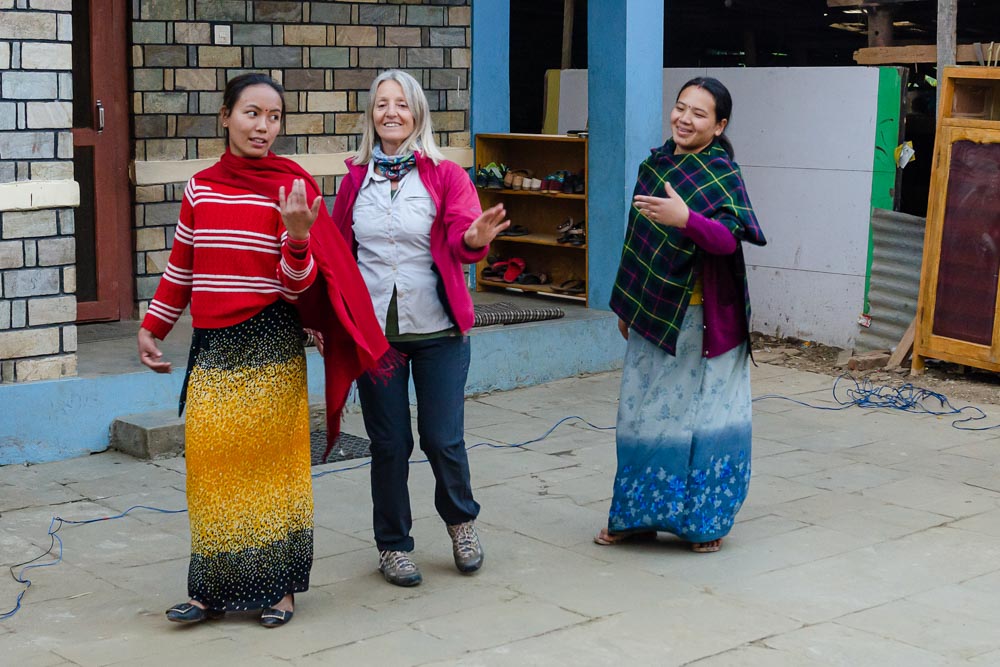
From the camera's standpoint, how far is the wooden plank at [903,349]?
8.90 metres

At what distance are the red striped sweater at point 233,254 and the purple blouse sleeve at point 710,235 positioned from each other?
1.39 meters

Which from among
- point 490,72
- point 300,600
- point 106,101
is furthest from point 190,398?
point 490,72

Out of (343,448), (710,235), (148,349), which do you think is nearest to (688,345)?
(710,235)

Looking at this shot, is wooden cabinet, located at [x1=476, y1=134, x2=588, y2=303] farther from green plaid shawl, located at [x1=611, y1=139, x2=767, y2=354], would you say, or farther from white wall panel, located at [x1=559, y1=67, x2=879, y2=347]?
green plaid shawl, located at [x1=611, y1=139, x2=767, y2=354]

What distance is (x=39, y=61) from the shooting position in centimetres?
656

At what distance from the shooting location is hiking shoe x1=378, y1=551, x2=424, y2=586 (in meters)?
4.90

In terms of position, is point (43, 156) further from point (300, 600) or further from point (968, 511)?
point (968, 511)

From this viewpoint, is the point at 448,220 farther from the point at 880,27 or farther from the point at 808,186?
the point at 880,27

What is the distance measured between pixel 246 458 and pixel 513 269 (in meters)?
5.83

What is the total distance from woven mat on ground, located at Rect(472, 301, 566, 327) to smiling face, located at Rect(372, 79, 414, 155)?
12.3 feet

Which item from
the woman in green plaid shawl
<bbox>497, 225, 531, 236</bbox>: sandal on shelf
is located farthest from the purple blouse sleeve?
<bbox>497, 225, 531, 236</bbox>: sandal on shelf

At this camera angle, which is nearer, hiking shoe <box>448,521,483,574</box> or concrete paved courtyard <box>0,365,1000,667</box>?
concrete paved courtyard <box>0,365,1000,667</box>

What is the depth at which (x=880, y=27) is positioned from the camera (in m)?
9.73

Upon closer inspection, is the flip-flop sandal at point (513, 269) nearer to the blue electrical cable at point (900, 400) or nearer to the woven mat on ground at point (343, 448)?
the blue electrical cable at point (900, 400)
